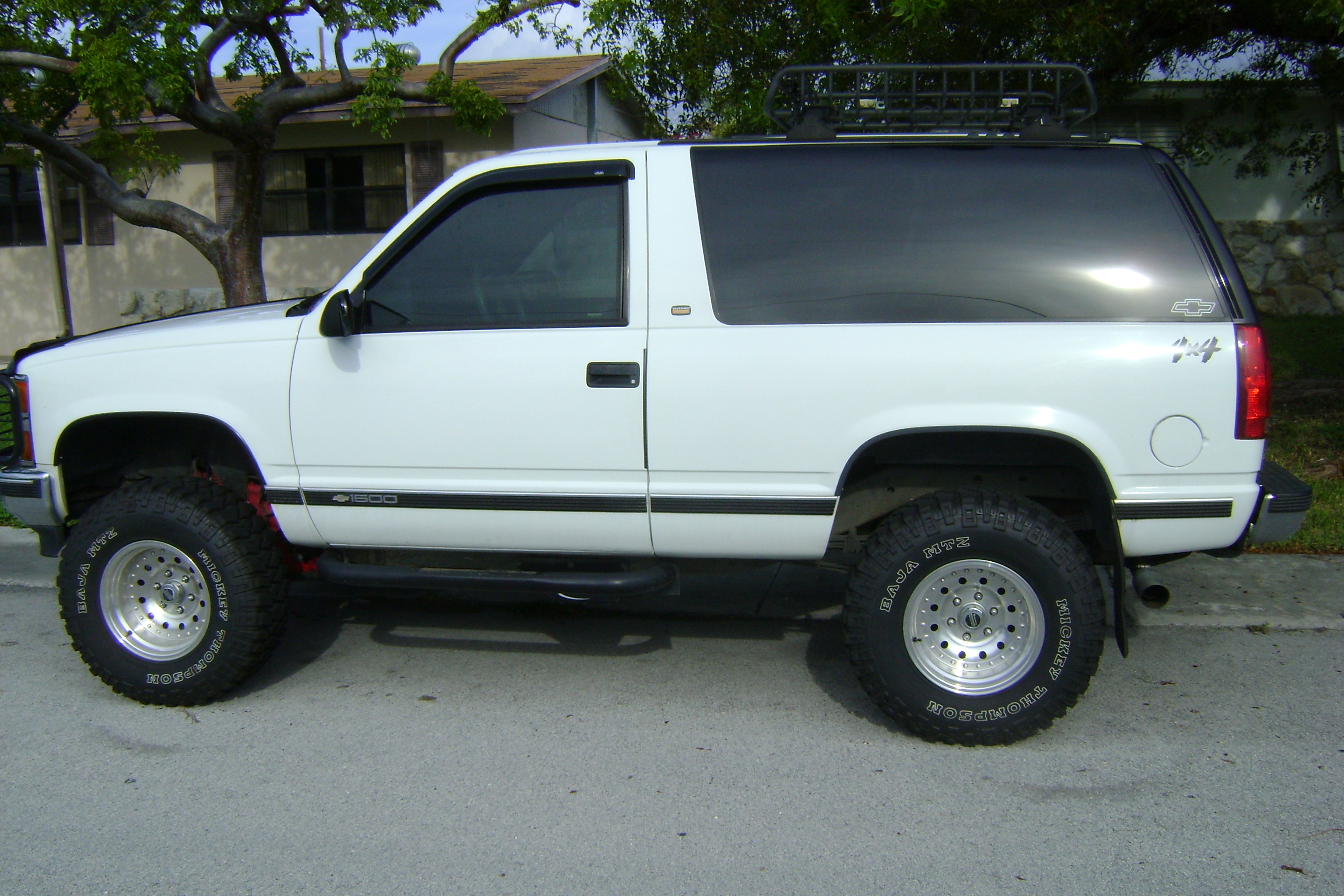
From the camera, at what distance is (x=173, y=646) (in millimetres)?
4203

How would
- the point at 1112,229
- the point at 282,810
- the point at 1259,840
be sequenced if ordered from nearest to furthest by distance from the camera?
the point at 1259,840
the point at 282,810
the point at 1112,229

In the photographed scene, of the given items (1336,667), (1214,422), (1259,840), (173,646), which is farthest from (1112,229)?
(173,646)

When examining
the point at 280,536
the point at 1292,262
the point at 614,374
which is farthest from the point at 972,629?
the point at 1292,262

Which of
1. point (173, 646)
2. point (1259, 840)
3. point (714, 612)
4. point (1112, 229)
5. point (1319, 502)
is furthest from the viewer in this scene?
point (1319, 502)

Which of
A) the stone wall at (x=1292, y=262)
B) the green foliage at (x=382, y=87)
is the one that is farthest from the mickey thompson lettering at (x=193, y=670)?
the stone wall at (x=1292, y=262)

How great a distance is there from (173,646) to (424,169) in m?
11.4

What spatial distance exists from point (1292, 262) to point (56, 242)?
1821 cm

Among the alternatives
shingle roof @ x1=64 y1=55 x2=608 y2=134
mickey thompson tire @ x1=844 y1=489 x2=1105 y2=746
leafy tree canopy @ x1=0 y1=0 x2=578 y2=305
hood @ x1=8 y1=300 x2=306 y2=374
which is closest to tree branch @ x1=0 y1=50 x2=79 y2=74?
leafy tree canopy @ x1=0 y1=0 x2=578 y2=305

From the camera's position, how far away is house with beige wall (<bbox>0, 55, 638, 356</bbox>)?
1449 centimetres

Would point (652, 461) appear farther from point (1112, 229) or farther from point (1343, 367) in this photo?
point (1343, 367)

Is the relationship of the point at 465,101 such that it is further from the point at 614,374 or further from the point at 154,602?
the point at 614,374

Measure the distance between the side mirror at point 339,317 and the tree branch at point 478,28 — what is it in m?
6.78

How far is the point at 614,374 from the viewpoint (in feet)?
12.2

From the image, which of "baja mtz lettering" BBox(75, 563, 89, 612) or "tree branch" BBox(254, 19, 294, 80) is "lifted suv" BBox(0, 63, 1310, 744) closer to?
"baja mtz lettering" BBox(75, 563, 89, 612)
